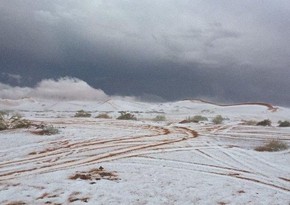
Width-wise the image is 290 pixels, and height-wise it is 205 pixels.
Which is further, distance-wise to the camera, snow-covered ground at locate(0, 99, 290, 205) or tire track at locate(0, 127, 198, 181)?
tire track at locate(0, 127, 198, 181)

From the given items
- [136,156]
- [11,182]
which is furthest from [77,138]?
[11,182]

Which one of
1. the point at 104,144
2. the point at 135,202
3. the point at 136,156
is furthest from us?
the point at 104,144

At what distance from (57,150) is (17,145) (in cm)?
193

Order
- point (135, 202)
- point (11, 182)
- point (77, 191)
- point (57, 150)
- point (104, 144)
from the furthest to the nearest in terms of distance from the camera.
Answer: point (104, 144) → point (57, 150) → point (11, 182) → point (77, 191) → point (135, 202)

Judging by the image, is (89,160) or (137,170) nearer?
(137,170)

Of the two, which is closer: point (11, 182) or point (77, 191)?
point (77, 191)

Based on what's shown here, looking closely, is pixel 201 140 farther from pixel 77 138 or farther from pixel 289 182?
pixel 289 182

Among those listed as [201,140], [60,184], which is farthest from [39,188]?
[201,140]

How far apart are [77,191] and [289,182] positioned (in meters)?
5.41

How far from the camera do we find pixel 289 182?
→ 31.7 feet

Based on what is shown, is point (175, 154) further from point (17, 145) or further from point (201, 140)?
point (17, 145)

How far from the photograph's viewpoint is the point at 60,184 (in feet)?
29.9

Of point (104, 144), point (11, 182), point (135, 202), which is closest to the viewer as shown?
point (135, 202)

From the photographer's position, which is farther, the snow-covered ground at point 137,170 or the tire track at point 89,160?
the tire track at point 89,160
